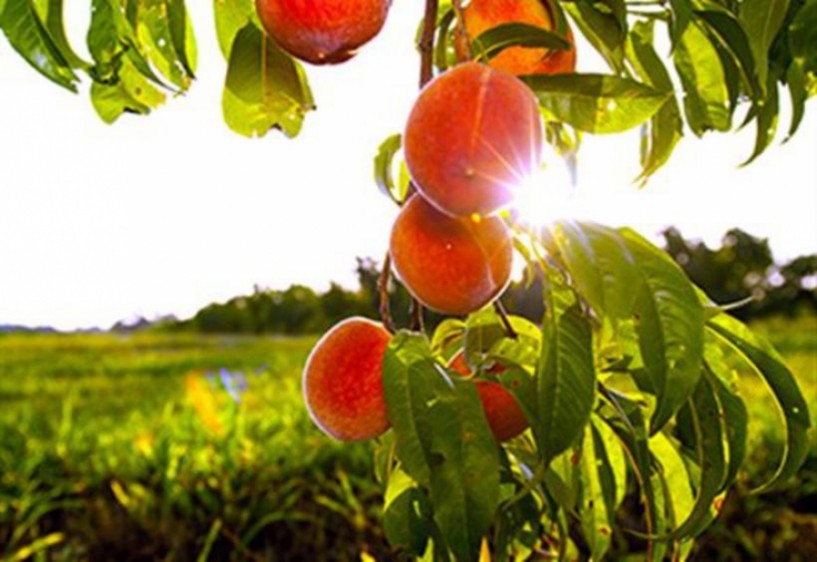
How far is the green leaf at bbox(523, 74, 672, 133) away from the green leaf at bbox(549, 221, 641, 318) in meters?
0.10

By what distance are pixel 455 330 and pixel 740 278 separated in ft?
45.5

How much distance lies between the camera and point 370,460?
2.20 m

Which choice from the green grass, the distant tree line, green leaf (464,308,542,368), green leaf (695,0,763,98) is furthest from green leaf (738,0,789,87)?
the distant tree line

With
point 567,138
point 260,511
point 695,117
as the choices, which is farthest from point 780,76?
point 260,511

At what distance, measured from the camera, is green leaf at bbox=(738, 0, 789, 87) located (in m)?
0.67

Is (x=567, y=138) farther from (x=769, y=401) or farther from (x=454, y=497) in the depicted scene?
(x=769, y=401)

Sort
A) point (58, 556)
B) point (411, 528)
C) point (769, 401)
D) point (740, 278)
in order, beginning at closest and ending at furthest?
point (411, 528) < point (58, 556) < point (769, 401) < point (740, 278)

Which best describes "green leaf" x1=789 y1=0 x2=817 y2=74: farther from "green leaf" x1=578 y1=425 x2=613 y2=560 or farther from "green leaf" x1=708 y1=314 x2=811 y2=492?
"green leaf" x1=578 y1=425 x2=613 y2=560

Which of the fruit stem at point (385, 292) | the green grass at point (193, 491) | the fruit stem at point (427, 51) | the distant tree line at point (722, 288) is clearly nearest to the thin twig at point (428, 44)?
the fruit stem at point (427, 51)

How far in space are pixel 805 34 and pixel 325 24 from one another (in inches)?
12.7

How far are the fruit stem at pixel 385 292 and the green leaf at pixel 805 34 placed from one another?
1.03ft

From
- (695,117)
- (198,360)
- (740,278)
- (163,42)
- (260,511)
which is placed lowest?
(740,278)

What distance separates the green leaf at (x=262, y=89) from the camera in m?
0.77

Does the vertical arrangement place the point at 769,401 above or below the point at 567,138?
below
